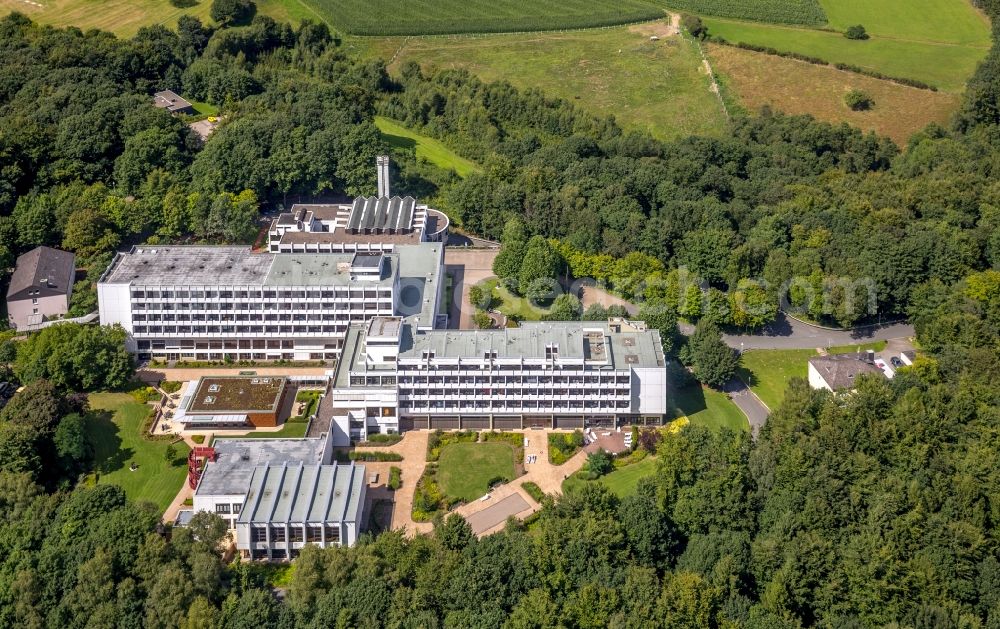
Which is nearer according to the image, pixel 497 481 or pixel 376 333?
pixel 497 481

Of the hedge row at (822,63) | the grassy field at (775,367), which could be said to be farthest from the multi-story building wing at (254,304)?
the hedge row at (822,63)

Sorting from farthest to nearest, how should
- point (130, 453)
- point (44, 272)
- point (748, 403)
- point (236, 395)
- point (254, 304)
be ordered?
point (44, 272) < point (254, 304) < point (748, 403) < point (236, 395) < point (130, 453)

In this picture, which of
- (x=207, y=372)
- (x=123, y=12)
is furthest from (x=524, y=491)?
(x=123, y=12)

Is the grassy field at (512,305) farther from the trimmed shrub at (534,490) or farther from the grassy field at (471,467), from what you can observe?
the trimmed shrub at (534,490)

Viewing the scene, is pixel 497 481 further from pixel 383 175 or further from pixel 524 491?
pixel 383 175

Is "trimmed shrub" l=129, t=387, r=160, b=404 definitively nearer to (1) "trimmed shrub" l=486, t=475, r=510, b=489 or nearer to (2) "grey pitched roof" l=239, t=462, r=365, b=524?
(2) "grey pitched roof" l=239, t=462, r=365, b=524

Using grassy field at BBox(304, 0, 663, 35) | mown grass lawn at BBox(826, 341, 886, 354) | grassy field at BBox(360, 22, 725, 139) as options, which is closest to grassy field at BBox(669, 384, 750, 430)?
mown grass lawn at BBox(826, 341, 886, 354)
